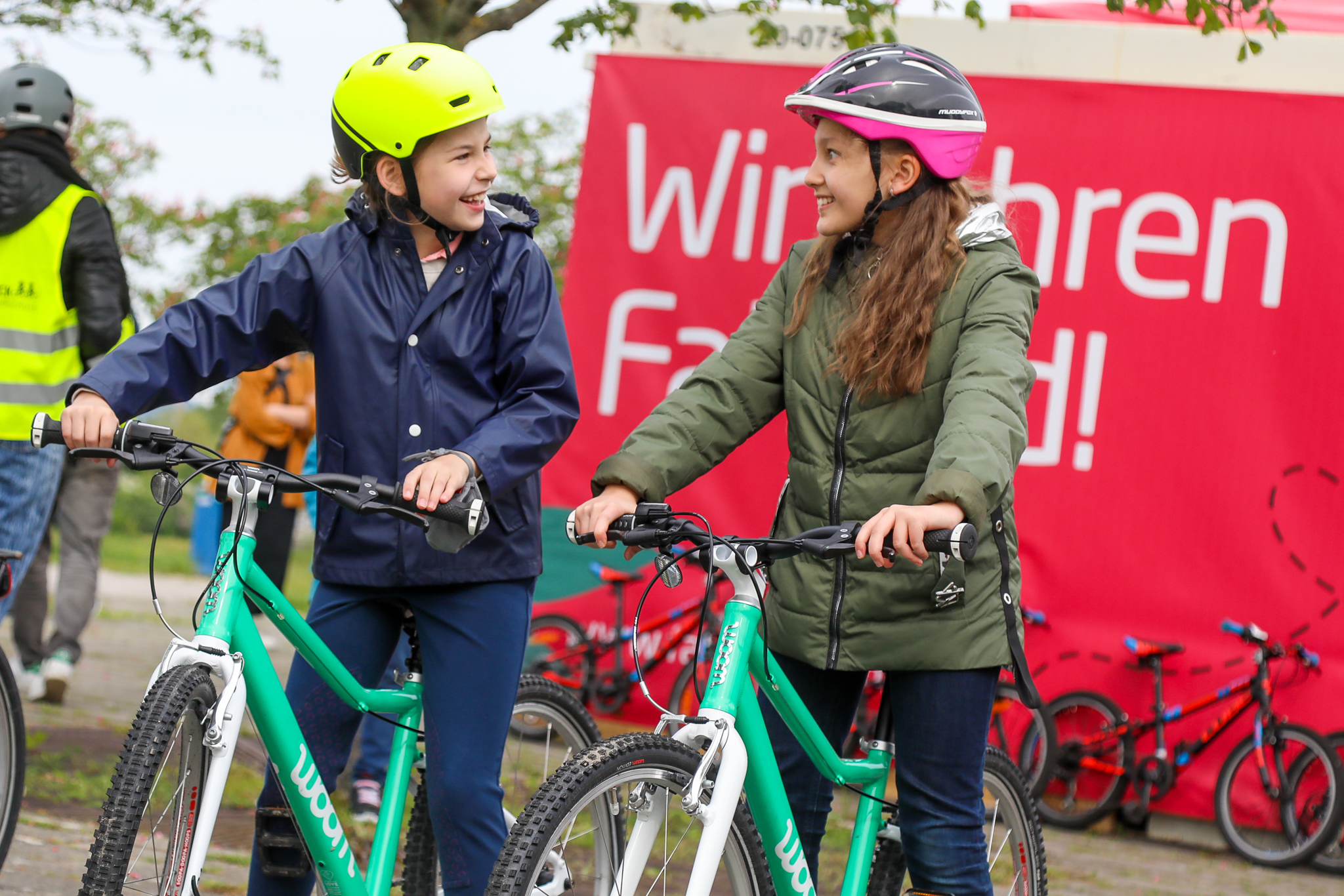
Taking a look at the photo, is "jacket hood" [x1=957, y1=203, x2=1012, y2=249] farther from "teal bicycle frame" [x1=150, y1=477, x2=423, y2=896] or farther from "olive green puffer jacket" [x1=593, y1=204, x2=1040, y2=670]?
"teal bicycle frame" [x1=150, y1=477, x2=423, y2=896]

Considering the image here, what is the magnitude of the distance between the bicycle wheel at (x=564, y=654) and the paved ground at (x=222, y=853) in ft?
5.66

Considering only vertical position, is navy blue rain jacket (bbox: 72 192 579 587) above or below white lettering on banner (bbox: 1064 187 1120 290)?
below

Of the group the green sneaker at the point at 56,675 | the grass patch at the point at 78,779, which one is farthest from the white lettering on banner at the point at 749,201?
the green sneaker at the point at 56,675

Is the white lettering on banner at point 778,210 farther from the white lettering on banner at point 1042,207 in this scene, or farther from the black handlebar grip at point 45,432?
the black handlebar grip at point 45,432

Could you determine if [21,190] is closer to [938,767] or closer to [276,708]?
[276,708]

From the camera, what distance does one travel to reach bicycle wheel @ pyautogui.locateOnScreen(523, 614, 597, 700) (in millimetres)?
7070

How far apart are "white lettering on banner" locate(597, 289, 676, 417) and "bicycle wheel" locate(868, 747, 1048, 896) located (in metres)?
4.01

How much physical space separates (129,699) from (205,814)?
15.8ft

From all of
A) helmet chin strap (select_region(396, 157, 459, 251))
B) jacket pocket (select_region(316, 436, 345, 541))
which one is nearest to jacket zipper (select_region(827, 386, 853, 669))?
helmet chin strap (select_region(396, 157, 459, 251))

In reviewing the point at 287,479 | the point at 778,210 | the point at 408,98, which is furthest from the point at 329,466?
the point at 778,210

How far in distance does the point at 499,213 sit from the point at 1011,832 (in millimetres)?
1680

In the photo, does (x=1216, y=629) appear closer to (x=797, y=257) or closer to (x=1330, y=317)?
(x=1330, y=317)

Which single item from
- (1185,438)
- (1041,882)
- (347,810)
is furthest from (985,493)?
(1185,438)

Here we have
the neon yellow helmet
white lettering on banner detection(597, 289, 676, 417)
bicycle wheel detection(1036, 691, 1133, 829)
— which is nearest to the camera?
the neon yellow helmet
